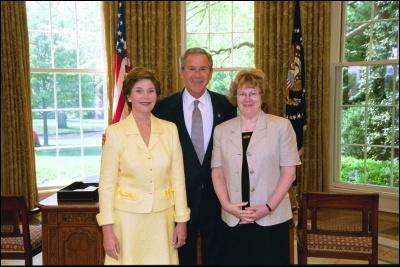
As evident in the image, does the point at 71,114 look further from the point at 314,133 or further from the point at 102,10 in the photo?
the point at 314,133

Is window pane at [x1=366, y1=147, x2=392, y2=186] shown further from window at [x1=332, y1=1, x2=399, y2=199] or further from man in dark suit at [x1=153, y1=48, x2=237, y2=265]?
man in dark suit at [x1=153, y1=48, x2=237, y2=265]

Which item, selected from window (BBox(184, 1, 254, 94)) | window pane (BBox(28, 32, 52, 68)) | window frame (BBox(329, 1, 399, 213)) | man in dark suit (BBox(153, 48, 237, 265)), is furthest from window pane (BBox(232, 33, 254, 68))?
man in dark suit (BBox(153, 48, 237, 265))

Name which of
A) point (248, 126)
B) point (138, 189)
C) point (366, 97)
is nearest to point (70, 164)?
point (138, 189)

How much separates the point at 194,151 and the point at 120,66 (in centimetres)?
227

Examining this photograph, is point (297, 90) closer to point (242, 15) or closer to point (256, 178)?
point (242, 15)

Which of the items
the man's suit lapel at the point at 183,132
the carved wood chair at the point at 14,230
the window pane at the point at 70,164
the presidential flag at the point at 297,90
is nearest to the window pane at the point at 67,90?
the window pane at the point at 70,164

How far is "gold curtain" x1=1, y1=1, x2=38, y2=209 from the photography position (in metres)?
4.18

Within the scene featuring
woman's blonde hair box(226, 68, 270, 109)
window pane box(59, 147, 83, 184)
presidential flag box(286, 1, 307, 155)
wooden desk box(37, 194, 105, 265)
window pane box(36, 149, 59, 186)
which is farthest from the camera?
window pane box(59, 147, 83, 184)

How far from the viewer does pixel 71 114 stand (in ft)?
15.6

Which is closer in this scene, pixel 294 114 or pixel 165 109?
pixel 165 109

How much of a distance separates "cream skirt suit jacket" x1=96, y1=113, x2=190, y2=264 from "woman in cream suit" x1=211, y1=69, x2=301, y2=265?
0.95 ft

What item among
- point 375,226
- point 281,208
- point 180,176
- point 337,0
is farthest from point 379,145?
point 180,176

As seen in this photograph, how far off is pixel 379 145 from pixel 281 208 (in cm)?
315

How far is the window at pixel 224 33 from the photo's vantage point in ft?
16.3
